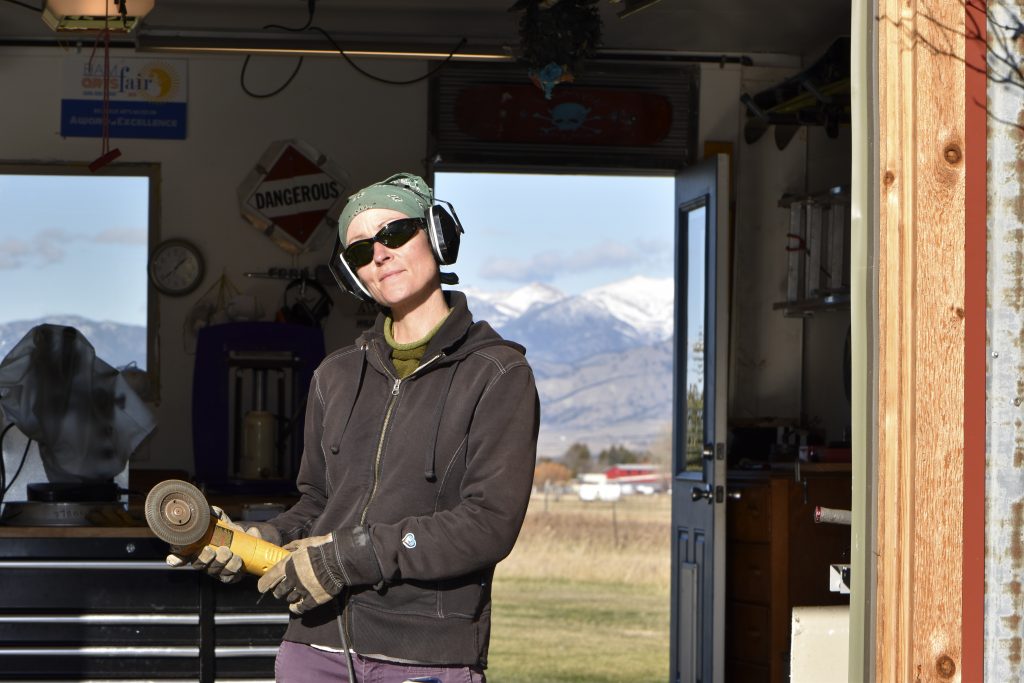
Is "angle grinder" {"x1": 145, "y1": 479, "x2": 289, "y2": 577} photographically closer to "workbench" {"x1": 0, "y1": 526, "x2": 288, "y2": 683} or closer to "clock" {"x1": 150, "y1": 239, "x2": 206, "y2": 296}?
"workbench" {"x1": 0, "y1": 526, "x2": 288, "y2": 683}

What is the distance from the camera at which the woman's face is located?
7.80 ft

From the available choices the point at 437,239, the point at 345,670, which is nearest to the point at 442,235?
the point at 437,239

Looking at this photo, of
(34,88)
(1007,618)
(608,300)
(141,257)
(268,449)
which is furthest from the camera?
(608,300)

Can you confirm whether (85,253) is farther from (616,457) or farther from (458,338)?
(616,457)

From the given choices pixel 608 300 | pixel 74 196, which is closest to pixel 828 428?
pixel 74 196

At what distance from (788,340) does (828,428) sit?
486mm

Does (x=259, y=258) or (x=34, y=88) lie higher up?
(x=34, y=88)

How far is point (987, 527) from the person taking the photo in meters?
2.06

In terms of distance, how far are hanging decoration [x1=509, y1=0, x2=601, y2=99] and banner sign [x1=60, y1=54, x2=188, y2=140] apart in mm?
2146

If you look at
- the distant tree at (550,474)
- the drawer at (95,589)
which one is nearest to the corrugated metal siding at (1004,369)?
the drawer at (95,589)

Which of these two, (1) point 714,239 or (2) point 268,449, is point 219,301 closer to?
(2) point 268,449

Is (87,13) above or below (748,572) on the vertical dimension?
above

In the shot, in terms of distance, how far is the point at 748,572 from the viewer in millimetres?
5965

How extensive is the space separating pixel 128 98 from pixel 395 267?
14.7ft
